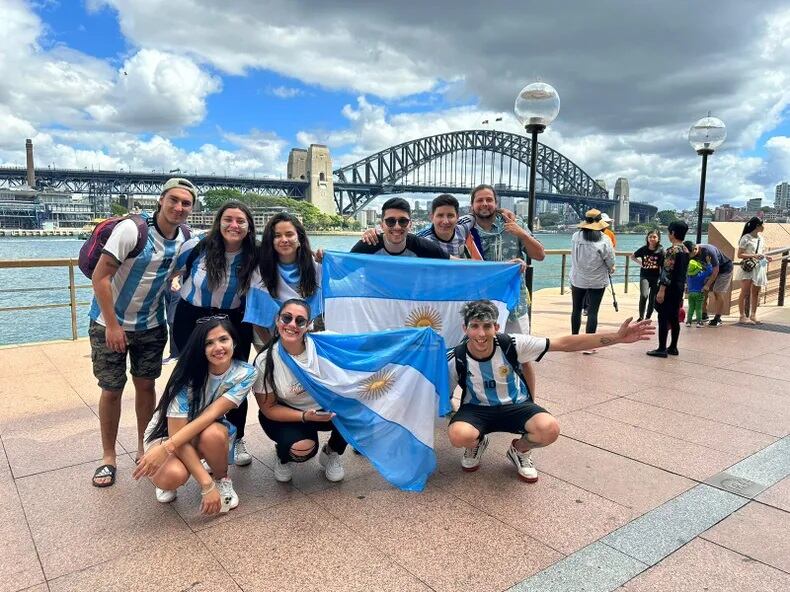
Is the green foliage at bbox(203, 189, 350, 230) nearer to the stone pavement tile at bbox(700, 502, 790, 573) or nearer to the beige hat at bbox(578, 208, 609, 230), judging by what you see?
the beige hat at bbox(578, 208, 609, 230)

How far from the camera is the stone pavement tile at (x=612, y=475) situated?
9.77 feet

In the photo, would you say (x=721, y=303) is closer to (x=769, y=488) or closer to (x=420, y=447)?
(x=769, y=488)

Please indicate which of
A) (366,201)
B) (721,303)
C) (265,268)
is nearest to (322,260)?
(265,268)

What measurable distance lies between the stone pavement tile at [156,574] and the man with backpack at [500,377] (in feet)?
4.48

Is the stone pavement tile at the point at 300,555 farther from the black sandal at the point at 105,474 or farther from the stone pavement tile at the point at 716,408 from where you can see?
the stone pavement tile at the point at 716,408

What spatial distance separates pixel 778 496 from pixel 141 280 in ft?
Answer: 11.7

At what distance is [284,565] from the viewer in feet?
7.67

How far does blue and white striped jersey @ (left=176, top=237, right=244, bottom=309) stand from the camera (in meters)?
3.23

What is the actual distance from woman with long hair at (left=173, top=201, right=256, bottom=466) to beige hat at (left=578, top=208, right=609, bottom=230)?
442 cm

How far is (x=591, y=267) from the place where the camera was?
6.42m

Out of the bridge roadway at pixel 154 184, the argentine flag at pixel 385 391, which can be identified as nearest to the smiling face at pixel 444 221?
the argentine flag at pixel 385 391

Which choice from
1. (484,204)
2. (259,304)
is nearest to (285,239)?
(259,304)

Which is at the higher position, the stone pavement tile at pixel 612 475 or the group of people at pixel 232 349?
the group of people at pixel 232 349

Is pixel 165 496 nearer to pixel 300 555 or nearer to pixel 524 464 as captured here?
pixel 300 555
